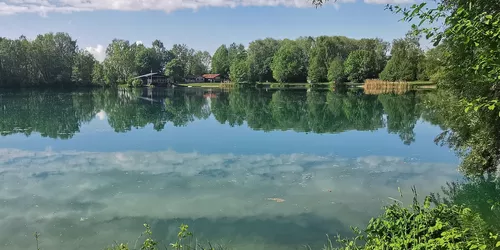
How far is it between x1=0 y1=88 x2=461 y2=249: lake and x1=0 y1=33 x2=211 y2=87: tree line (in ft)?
225

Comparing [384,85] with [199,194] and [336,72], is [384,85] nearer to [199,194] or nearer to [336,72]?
[336,72]

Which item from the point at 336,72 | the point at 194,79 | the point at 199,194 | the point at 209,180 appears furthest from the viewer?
the point at 194,79

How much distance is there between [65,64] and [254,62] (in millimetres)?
46862

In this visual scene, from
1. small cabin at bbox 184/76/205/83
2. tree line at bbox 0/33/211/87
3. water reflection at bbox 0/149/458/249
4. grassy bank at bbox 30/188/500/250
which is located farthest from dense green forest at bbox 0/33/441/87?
grassy bank at bbox 30/188/500/250

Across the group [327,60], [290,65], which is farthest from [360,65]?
[290,65]

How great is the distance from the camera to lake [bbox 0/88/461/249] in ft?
31.3

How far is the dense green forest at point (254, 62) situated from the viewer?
83.6 m

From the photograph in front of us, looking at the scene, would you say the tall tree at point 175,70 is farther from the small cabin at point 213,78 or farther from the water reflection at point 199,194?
the water reflection at point 199,194

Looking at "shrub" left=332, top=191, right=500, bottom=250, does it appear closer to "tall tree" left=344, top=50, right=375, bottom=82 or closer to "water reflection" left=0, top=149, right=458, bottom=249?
"water reflection" left=0, top=149, right=458, bottom=249

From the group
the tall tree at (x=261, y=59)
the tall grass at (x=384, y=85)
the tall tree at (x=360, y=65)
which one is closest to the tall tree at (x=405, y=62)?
the tall grass at (x=384, y=85)

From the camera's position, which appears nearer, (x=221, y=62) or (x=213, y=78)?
(x=213, y=78)

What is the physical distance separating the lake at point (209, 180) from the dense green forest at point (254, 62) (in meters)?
63.9

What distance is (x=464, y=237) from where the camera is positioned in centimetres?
462

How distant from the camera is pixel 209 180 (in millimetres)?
13695
